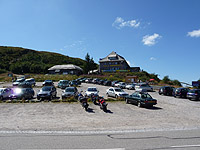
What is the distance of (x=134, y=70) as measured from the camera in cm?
7606

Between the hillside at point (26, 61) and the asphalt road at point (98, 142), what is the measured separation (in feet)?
308

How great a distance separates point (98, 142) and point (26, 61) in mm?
116603

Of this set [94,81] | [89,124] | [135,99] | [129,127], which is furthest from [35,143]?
[94,81]

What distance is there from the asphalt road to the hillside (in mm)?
93969

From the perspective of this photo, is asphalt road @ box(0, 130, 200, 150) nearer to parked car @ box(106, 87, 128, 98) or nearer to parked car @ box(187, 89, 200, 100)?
parked car @ box(106, 87, 128, 98)

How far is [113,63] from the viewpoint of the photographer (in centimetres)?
7700

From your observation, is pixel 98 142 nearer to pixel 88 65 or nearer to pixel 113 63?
pixel 113 63

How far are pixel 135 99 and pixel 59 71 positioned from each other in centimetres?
7271

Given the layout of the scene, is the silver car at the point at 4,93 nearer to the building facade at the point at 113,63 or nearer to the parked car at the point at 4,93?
the parked car at the point at 4,93

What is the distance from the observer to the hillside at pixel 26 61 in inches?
3704

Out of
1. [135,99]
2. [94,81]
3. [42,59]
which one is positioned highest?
[42,59]

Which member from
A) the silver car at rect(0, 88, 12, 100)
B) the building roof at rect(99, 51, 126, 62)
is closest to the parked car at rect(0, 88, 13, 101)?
the silver car at rect(0, 88, 12, 100)

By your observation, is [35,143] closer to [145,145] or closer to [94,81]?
[145,145]

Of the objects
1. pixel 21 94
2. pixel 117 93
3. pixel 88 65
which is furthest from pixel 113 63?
pixel 21 94
